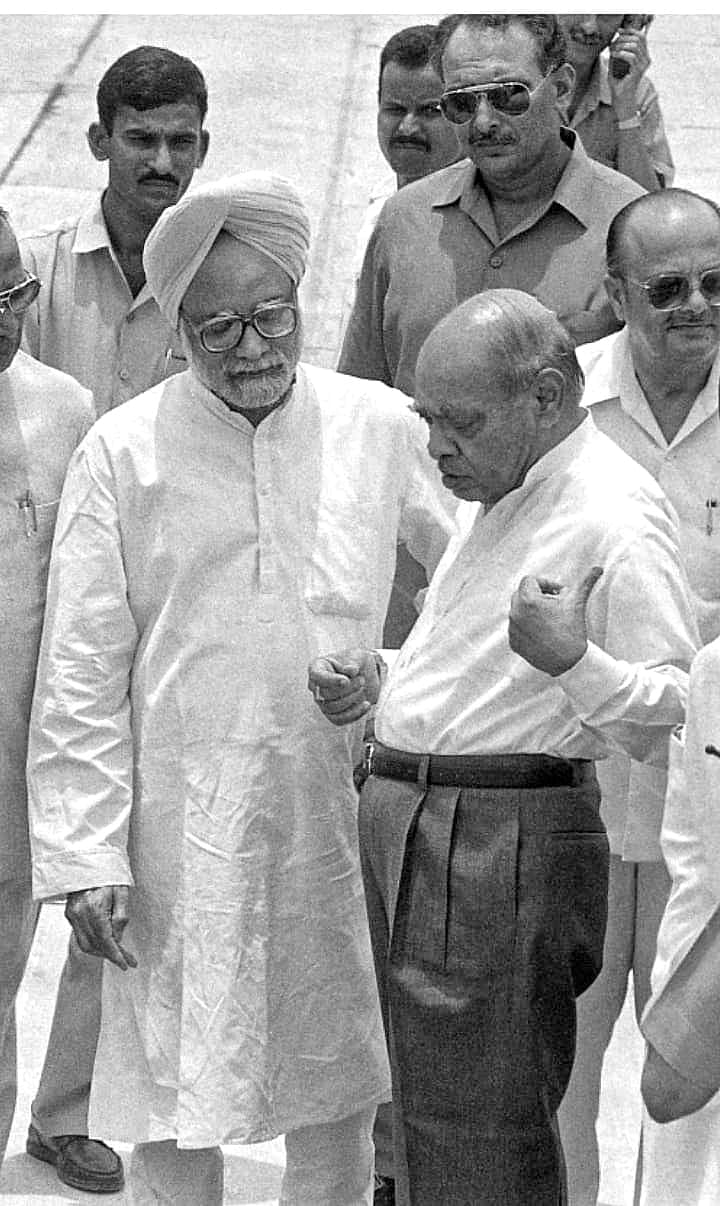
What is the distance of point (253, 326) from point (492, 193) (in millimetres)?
1012

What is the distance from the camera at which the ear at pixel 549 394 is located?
335 centimetres

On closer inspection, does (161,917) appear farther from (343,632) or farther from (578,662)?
(578,662)

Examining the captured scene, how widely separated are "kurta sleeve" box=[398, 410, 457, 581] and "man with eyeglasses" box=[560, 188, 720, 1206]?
11.6 inches

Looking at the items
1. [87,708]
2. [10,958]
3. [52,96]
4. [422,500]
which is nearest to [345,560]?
[422,500]

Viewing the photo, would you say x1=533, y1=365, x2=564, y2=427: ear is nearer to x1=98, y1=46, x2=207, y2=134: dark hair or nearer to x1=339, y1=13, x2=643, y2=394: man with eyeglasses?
x1=339, y1=13, x2=643, y2=394: man with eyeglasses

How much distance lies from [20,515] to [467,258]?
3.65 feet

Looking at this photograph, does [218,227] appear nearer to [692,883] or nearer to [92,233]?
[92,233]

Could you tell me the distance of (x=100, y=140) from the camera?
15.6ft

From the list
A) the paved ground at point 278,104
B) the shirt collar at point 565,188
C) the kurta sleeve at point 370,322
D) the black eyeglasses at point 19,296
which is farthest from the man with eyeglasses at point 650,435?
the paved ground at point 278,104

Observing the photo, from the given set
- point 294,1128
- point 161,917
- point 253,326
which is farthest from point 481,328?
point 294,1128

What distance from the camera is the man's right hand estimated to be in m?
3.69

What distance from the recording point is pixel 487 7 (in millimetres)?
4496

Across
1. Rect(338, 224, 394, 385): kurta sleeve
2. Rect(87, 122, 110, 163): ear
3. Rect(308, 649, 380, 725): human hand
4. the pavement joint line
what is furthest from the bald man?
the pavement joint line

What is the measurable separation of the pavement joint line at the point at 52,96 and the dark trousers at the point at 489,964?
6.78 metres
